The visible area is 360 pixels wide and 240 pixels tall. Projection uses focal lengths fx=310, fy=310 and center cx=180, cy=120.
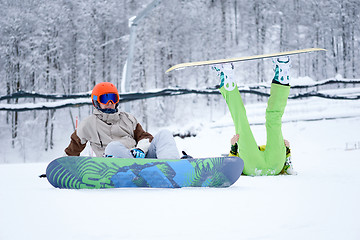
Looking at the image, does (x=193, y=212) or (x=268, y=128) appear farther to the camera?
(x=268, y=128)

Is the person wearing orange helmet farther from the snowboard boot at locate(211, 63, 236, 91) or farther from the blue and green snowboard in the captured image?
the snowboard boot at locate(211, 63, 236, 91)

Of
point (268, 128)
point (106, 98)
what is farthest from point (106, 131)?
point (268, 128)

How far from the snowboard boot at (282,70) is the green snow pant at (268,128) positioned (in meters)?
0.04

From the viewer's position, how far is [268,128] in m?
2.54

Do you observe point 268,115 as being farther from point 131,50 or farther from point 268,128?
point 131,50

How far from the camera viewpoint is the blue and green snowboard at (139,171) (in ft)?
6.28

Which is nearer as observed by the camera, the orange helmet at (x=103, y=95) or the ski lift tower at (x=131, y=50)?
the orange helmet at (x=103, y=95)

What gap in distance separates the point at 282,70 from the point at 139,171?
1.40 metres

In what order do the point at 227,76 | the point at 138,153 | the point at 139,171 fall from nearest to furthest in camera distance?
1. the point at 139,171
2. the point at 138,153
3. the point at 227,76

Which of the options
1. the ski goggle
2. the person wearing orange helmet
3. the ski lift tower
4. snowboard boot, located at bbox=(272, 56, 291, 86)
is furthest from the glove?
the ski lift tower

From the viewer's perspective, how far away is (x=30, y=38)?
13016 millimetres

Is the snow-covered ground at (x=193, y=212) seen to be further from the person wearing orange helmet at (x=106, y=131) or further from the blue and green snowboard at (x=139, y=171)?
the person wearing orange helmet at (x=106, y=131)

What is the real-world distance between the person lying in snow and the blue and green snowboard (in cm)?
59

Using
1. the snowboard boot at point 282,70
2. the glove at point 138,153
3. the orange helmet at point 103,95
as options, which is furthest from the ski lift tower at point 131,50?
the snowboard boot at point 282,70
